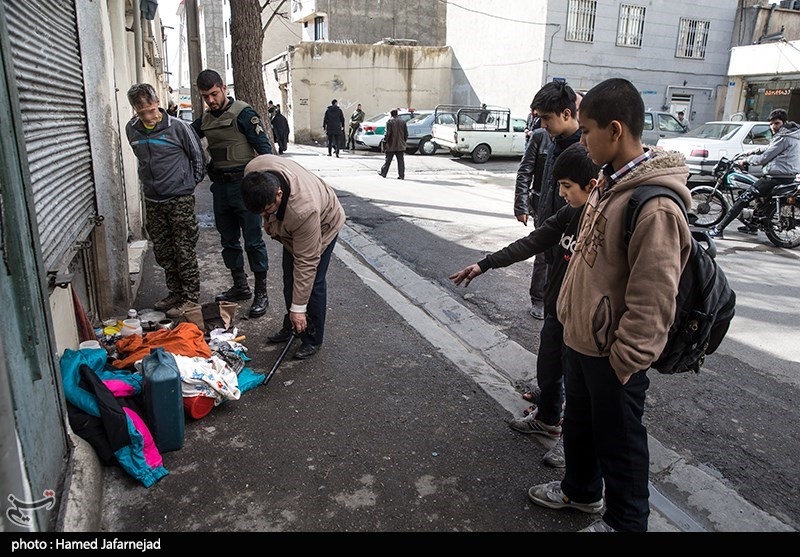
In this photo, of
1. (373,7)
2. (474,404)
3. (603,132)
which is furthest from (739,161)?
(373,7)

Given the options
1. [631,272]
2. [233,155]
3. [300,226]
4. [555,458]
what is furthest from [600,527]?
[233,155]

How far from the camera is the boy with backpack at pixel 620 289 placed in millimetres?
1851

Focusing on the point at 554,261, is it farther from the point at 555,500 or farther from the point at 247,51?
the point at 247,51

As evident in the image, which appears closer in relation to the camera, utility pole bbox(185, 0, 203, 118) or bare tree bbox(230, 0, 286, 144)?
bare tree bbox(230, 0, 286, 144)

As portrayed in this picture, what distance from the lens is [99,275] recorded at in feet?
14.3

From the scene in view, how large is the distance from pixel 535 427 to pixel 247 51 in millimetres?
7211

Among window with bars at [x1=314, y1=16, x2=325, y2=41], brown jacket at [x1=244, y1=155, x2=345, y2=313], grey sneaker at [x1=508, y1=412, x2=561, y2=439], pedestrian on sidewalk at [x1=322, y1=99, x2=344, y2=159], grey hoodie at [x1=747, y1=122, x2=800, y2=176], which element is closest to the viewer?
grey sneaker at [x1=508, y1=412, x2=561, y2=439]

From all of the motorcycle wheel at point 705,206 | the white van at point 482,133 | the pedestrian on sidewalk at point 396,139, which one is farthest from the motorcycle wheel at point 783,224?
the white van at point 482,133

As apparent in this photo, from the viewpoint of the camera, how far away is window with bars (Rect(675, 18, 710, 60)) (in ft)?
75.4

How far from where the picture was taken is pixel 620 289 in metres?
2.01

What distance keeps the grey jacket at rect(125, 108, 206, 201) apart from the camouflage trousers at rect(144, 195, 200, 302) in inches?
3.3

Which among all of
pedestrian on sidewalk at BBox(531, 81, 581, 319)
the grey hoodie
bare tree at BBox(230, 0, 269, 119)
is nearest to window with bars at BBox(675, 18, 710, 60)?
the grey hoodie

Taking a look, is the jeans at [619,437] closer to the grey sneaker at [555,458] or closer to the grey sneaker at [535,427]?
the grey sneaker at [555,458]

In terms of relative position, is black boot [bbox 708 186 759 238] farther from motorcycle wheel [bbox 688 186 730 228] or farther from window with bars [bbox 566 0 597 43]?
window with bars [bbox 566 0 597 43]
